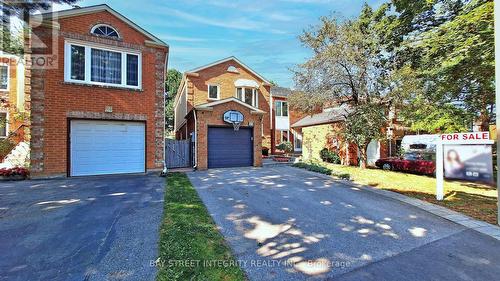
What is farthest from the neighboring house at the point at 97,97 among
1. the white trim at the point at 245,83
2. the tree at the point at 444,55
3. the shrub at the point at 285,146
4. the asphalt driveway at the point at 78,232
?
the shrub at the point at 285,146

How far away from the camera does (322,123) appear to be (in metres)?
19.0

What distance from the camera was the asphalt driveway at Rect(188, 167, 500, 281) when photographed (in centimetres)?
343

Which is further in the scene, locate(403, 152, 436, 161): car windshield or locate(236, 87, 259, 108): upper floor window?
locate(236, 87, 259, 108): upper floor window

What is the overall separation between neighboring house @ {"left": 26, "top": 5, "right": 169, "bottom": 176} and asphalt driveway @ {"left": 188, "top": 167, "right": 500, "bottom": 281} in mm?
5419

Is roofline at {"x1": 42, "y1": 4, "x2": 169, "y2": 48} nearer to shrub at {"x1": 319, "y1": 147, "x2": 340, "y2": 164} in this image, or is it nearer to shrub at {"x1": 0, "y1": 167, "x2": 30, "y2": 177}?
shrub at {"x1": 0, "y1": 167, "x2": 30, "y2": 177}

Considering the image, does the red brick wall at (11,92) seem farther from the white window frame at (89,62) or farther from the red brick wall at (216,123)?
the red brick wall at (216,123)

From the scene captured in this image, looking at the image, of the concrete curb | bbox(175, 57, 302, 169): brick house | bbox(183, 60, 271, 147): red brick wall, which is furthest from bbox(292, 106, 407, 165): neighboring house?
the concrete curb

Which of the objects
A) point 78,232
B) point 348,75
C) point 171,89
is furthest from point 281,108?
point 171,89

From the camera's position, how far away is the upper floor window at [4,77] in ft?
47.0

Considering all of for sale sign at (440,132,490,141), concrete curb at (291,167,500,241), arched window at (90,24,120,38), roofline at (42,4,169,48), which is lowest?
concrete curb at (291,167,500,241)

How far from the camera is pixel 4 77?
14.4m

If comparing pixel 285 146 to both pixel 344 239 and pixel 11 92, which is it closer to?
pixel 344 239

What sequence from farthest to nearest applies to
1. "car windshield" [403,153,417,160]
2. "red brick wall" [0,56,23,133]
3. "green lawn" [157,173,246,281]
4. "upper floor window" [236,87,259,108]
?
"upper floor window" [236,87,259,108] → "car windshield" [403,153,417,160] → "red brick wall" [0,56,23,133] → "green lawn" [157,173,246,281]

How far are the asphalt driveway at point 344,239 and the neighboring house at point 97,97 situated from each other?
5.42m
